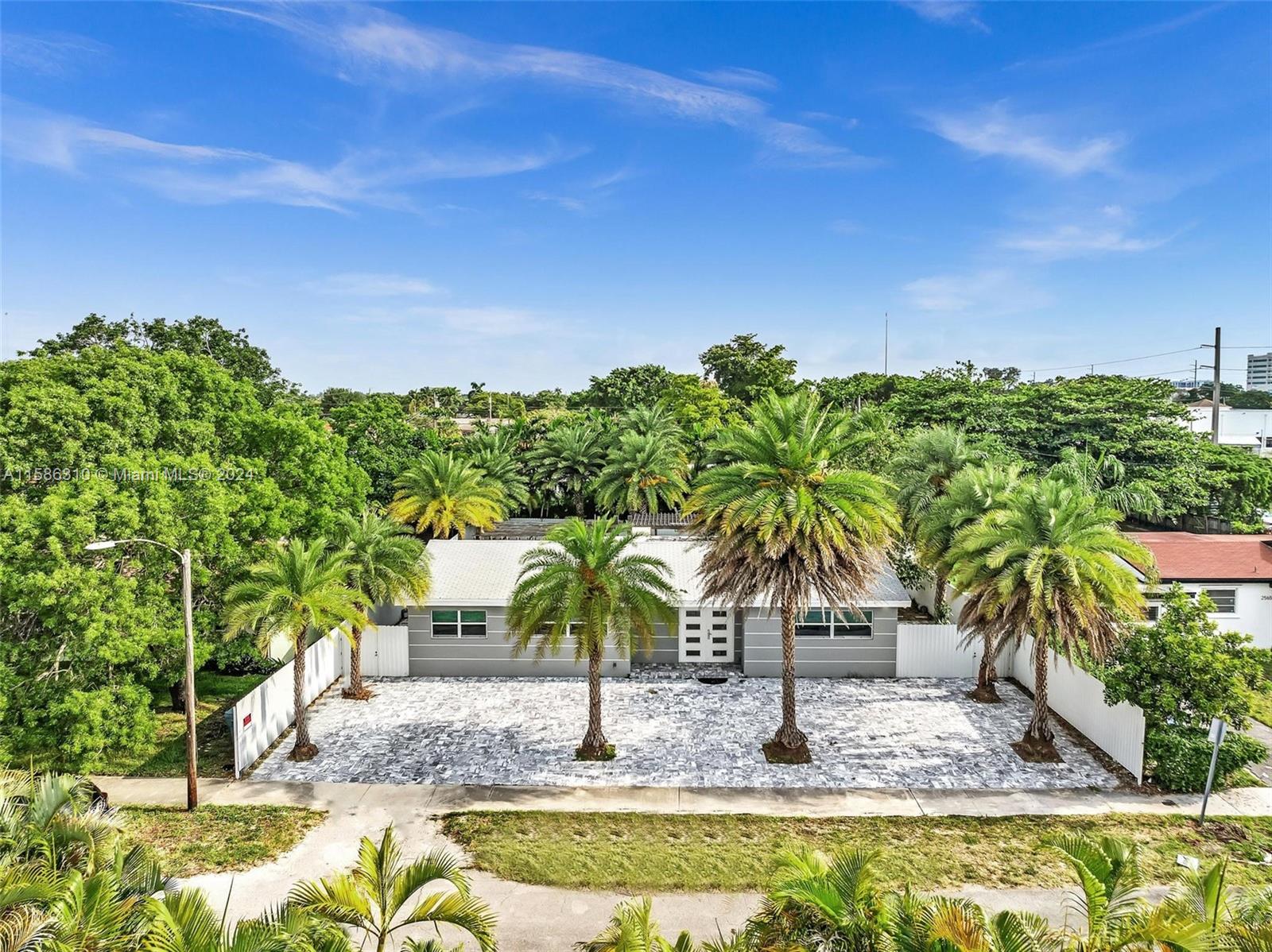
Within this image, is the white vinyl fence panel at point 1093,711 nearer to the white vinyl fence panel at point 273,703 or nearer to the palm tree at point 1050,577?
the palm tree at point 1050,577

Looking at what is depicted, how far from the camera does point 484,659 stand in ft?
69.4

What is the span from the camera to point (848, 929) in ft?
23.5

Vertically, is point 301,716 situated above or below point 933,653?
below

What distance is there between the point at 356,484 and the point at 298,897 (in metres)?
19.2

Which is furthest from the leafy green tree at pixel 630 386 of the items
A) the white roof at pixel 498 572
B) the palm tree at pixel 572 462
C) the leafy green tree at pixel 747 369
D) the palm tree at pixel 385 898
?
the palm tree at pixel 385 898

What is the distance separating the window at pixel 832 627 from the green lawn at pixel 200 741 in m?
14.3

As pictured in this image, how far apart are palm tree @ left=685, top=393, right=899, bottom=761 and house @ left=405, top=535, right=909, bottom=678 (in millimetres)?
4481

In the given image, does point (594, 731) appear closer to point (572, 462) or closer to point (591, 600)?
point (591, 600)

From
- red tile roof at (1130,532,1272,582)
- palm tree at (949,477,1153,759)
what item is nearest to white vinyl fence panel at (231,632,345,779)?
palm tree at (949,477,1153,759)

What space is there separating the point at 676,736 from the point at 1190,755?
10.2m

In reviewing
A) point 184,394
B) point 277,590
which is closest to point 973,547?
point 277,590

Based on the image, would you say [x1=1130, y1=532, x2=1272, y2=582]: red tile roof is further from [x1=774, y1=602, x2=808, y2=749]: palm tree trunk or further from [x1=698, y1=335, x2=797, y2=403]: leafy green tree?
[x1=698, y1=335, x2=797, y2=403]: leafy green tree

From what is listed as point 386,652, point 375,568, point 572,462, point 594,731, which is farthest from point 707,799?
point 572,462

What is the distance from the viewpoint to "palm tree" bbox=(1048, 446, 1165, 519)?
34.7 meters
